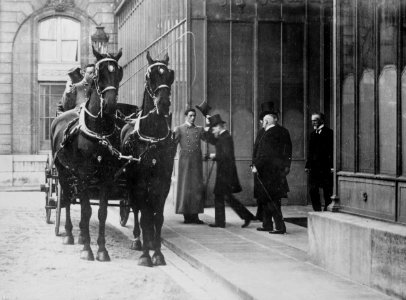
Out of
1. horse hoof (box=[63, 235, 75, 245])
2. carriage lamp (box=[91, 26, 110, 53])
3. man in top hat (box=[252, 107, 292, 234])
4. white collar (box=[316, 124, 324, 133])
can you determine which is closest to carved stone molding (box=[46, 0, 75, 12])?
carriage lamp (box=[91, 26, 110, 53])

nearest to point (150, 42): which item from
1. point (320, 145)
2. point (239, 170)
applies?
point (239, 170)

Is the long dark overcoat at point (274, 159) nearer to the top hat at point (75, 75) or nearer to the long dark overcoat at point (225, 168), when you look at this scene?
the long dark overcoat at point (225, 168)

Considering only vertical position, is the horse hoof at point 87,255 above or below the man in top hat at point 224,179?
below

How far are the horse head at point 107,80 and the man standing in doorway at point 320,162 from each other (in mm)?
5768

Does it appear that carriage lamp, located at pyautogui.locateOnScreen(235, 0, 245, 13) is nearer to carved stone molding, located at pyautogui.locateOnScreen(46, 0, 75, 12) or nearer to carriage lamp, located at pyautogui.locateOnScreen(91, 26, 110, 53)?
carriage lamp, located at pyautogui.locateOnScreen(91, 26, 110, 53)

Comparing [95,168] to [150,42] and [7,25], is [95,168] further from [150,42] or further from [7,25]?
[7,25]

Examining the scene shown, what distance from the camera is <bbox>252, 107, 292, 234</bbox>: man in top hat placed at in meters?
12.1

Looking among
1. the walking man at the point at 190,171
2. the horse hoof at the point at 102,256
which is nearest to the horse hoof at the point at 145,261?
the horse hoof at the point at 102,256

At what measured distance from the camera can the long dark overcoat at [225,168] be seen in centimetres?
1305

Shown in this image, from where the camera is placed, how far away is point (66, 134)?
35.4 feet

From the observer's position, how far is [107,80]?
380 inches

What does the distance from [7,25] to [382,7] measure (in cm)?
2445

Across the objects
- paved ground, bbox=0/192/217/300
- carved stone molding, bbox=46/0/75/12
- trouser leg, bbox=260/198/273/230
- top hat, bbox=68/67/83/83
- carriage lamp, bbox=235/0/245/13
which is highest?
carved stone molding, bbox=46/0/75/12

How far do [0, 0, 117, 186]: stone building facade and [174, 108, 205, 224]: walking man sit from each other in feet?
53.6
